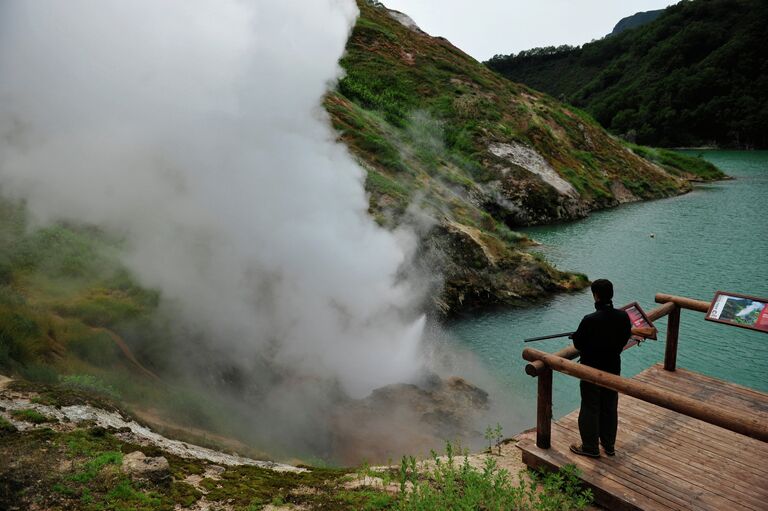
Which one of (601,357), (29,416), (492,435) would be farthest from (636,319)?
(29,416)

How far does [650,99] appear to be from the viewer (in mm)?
84375

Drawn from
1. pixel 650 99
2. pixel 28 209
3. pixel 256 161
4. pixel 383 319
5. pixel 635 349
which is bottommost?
pixel 635 349

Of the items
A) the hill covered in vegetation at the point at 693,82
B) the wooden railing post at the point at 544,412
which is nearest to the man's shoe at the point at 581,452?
the wooden railing post at the point at 544,412

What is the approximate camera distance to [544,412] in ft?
16.6

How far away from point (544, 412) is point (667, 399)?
1185mm

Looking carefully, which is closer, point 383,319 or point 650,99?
point 383,319

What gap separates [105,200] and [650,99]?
9425 cm

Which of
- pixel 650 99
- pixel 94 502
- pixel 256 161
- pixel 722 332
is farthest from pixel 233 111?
pixel 650 99

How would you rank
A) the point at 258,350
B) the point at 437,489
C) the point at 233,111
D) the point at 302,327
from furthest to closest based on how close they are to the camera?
the point at 233,111 < the point at 302,327 < the point at 258,350 < the point at 437,489

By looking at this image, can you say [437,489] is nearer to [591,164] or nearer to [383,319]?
[383,319]

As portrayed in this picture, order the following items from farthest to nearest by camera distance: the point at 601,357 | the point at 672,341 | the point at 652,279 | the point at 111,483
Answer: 1. the point at 652,279
2. the point at 672,341
3. the point at 601,357
4. the point at 111,483

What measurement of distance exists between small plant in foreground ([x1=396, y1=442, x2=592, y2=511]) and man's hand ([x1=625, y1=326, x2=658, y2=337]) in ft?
5.49

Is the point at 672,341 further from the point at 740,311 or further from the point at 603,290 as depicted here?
the point at 603,290

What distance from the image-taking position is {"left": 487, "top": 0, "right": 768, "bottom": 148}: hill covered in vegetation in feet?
A: 248
